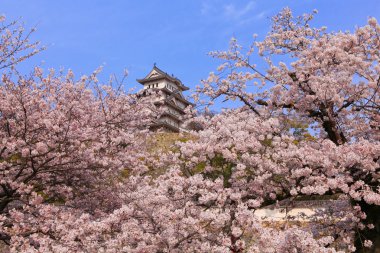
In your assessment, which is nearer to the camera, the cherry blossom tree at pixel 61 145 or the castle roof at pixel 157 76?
the cherry blossom tree at pixel 61 145

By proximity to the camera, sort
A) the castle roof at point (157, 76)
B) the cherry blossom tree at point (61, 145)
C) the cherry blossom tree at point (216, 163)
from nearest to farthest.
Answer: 1. the cherry blossom tree at point (216, 163)
2. the cherry blossom tree at point (61, 145)
3. the castle roof at point (157, 76)

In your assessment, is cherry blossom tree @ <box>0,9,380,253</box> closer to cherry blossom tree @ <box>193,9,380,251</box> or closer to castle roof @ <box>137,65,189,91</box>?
cherry blossom tree @ <box>193,9,380,251</box>

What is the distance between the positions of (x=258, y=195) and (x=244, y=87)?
3536mm

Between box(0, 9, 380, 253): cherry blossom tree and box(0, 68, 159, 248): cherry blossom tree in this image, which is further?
box(0, 68, 159, 248): cherry blossom tree

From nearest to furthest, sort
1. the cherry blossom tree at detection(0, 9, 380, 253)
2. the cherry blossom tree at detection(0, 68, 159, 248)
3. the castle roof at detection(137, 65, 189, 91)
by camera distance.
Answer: the cherry blossom tree at detection(0, 9, 380, 253) < the cherry blossom tree at detection(0, 68, 159, 248) < the castle roof at detection(137, 65, 189, 91)

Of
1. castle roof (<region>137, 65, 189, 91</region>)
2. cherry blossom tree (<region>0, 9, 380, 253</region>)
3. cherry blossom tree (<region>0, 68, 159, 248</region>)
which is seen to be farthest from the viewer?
castle roof (<region>137, 65, 189, 91</region>)

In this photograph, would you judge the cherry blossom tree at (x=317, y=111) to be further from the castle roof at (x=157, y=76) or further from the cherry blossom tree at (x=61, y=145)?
the castle roof at (x=157, y=76)

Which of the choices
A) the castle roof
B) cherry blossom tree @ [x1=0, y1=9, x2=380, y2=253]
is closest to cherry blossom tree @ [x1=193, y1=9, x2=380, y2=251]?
cherry blossom tree @ [x1=0, y1=9, x2=380, y2=253]

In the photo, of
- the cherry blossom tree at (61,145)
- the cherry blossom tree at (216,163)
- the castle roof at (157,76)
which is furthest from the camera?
the castle roof at (157,76)

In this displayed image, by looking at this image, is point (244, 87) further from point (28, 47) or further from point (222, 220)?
point (28, 47)

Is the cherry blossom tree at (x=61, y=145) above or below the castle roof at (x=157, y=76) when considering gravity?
below

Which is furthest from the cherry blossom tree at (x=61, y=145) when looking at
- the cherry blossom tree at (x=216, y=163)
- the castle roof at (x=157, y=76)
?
the castle roof at (x=157, y=76)

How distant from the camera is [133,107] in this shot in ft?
40.0

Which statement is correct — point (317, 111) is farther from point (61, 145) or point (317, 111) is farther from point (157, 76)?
point (157, 76)
